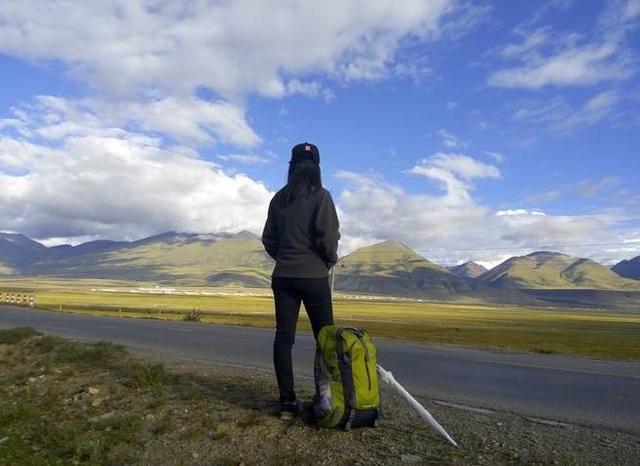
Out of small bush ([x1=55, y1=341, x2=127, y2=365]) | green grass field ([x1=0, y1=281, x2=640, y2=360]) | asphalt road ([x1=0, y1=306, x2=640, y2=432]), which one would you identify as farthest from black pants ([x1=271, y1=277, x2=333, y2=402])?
green grass field ([x1=0, y1=281, x2=640, y2=360])

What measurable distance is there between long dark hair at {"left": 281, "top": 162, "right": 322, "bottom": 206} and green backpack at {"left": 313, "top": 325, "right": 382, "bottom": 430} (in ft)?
4.33

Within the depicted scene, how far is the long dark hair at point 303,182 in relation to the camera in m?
5.61

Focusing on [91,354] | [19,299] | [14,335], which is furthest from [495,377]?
[19,299]

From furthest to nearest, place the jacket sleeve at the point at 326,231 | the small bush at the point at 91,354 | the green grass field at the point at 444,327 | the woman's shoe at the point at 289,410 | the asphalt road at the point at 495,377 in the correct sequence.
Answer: the green grass field at the point at 444,327, the small bush at the point at 91,354, the asphalt road at the point at 495,377, the woman's shoe at the point at 289,410, the jacket sleeve at the point at 326,231

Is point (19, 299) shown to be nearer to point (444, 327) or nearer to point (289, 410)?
point (444, 327)

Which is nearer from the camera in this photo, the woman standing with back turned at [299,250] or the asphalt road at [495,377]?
the woman standing with back turned at [299,250]

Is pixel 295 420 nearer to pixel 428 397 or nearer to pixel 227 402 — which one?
pixel 227 402

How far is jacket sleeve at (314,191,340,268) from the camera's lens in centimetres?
537

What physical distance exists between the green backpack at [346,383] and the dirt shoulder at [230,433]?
0.45 feet

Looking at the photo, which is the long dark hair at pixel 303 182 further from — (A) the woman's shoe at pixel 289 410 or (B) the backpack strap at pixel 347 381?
(A) the woman's shoe at pixel 289 410

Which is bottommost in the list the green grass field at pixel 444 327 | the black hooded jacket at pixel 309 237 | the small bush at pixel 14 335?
the green grass field at pixel 444 327

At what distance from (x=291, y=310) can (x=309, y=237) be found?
2.36 feet

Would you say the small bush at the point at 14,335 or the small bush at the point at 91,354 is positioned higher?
the small bush at the point at 14,335

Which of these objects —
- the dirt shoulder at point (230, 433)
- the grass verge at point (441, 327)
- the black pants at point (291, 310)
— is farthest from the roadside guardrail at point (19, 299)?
the black pants at point (291, 310)
